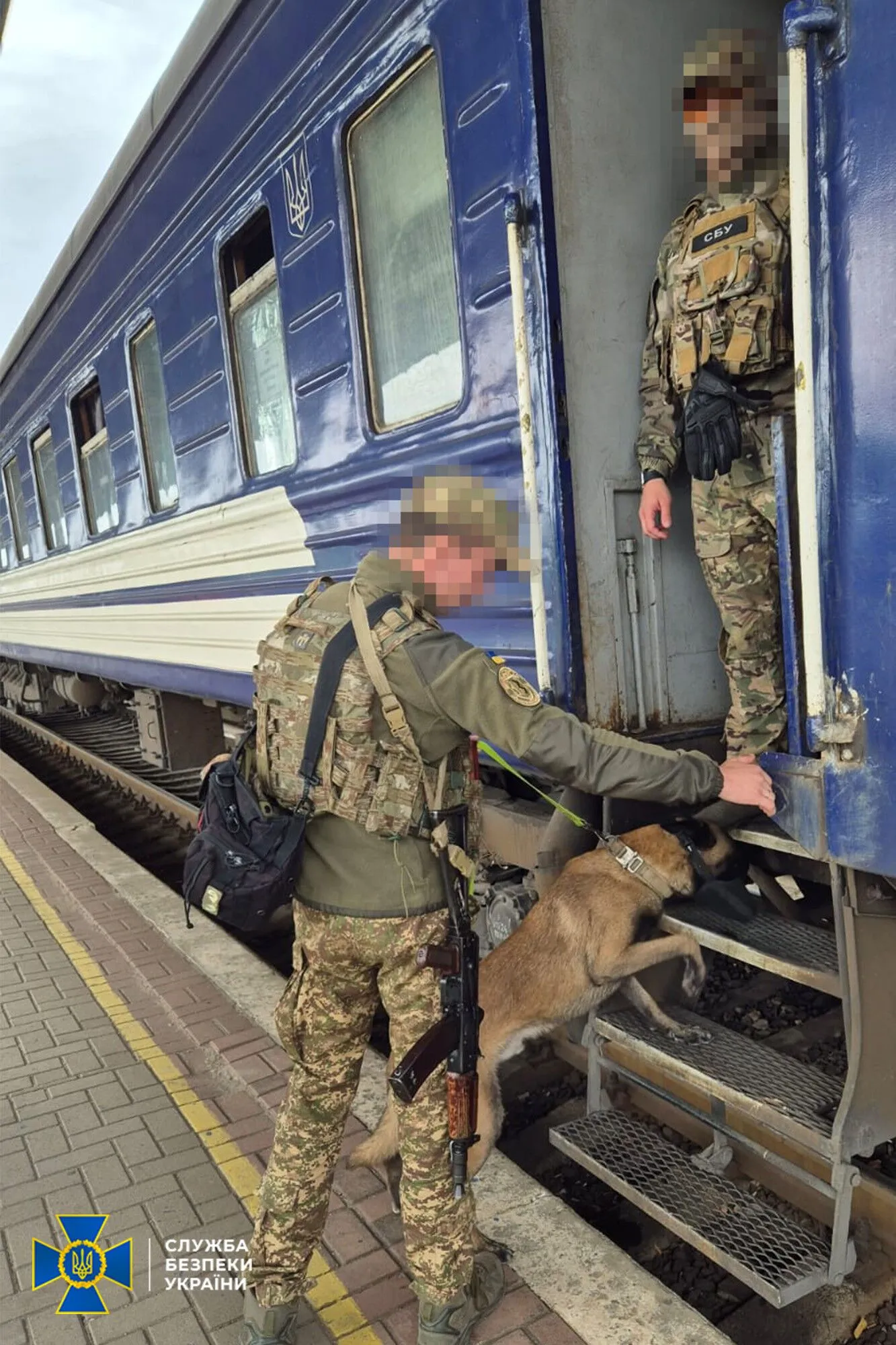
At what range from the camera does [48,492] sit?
8.45m

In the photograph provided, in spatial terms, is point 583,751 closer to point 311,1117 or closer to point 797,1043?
point 311,1117

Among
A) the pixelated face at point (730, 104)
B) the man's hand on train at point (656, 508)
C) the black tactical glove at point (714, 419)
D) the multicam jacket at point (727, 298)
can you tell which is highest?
the pixelated face at point (730, 104)

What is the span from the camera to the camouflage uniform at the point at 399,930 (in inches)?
75.7

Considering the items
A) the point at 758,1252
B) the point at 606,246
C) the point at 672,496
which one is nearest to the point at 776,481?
the point at 672,496

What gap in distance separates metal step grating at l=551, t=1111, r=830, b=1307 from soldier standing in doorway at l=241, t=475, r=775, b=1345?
1.44 feet

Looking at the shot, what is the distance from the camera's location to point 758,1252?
218 centimetres

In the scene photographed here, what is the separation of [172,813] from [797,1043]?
5137mm

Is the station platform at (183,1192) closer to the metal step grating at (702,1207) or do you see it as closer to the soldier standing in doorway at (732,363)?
the metal step grating at (702,1207)

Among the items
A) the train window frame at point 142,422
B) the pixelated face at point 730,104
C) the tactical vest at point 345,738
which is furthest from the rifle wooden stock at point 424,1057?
the train window frame at point 142,422

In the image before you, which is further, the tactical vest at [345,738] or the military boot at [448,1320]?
the military boot at [448,1320]

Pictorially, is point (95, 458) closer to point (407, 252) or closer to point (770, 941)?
point (407, 252)

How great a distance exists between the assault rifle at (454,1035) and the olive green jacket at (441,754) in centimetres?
7

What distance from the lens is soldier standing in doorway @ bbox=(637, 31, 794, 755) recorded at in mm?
2379

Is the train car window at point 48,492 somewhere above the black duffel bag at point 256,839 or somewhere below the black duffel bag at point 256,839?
above
